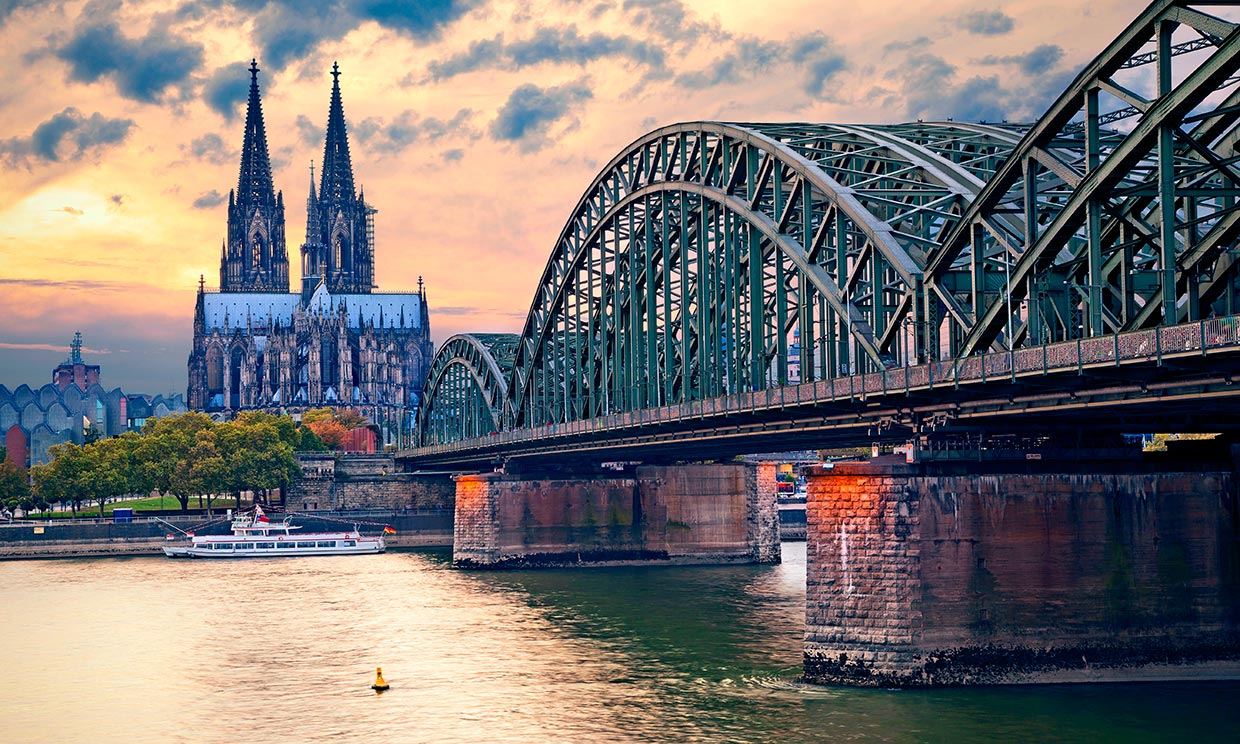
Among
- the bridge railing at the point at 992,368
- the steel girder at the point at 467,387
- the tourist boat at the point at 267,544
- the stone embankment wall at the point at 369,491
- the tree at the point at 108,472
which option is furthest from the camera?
the stone embankment wall at the point at 369,491

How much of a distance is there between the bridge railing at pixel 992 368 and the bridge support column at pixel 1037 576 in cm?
315

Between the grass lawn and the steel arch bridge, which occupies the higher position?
the steel arch bridge

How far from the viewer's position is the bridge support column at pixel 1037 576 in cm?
4891

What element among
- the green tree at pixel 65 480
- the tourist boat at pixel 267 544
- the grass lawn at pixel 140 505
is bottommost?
the tourist boat at pixel 267 544

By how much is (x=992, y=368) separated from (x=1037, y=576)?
6933mm

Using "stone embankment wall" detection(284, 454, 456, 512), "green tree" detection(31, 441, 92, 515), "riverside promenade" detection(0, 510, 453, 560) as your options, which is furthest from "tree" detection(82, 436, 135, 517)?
"stone embankment wall" detection(284, 454, 456, 512)

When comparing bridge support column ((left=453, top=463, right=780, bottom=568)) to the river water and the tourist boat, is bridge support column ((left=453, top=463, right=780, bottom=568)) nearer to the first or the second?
the river water

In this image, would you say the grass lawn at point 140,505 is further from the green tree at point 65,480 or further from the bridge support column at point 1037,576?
the bridge support column at point 1037,576

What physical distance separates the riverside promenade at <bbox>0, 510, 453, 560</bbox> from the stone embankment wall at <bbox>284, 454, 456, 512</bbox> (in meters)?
7.45

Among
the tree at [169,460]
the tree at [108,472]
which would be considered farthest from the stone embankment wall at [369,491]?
the tree at [108,472]

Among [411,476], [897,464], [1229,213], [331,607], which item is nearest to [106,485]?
[411,476]

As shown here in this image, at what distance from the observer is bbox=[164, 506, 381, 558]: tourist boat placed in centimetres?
12738

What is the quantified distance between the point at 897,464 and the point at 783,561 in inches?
2479

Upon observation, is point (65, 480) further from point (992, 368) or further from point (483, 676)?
point (992, 368)
